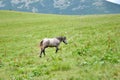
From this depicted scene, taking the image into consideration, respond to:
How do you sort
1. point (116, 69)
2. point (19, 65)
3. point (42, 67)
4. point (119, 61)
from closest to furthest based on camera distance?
point (116, 69) < point (119, 61) < point (42, 67) < point (19, 65)

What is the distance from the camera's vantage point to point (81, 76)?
38.5ft

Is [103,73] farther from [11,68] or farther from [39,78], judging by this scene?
[11,68]

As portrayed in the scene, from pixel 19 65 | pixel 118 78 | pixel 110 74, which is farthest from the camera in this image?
pixel 19 65

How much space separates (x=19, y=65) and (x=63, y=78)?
6278 millimetres

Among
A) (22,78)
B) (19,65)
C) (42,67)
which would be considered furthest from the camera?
(19,65)

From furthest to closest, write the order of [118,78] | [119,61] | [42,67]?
[42,67] → [119,61] → [118,78]

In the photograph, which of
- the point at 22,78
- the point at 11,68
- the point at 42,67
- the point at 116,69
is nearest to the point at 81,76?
the point at 116,69

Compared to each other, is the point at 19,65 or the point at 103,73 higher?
the point at 103,73

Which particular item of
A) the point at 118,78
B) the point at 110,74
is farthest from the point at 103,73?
the point at 118,78

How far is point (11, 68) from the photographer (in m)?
16.6

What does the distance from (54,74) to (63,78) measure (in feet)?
4.72

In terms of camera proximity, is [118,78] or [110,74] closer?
[118,78]

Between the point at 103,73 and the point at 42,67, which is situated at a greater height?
the point at 103,73

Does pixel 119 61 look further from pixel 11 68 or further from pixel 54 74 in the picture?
pixel 11 68
